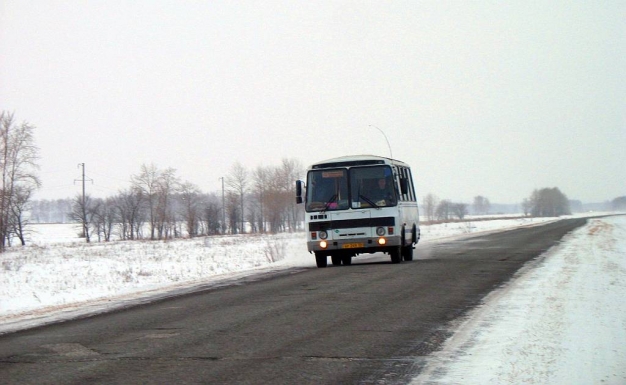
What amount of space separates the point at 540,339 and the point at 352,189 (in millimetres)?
13352

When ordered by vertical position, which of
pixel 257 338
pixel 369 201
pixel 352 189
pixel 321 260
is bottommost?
pixel 257 338

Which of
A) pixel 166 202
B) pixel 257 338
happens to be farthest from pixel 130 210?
pixel 257 338

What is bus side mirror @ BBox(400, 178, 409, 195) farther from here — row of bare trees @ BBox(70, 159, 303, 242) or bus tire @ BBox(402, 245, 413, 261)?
row of bare trees @ BBox(70, 159, 303, 242)

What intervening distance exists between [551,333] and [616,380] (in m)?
2.52

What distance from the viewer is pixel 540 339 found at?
333 inches

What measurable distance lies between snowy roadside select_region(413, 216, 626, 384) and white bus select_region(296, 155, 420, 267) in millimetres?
6631

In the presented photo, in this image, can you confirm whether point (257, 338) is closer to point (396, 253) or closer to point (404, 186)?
point (396, 253)

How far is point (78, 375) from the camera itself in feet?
22.2

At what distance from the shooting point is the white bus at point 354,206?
2122 centimetres

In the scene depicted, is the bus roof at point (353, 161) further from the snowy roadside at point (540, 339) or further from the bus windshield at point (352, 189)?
the snowy roadside at point (540, 339)

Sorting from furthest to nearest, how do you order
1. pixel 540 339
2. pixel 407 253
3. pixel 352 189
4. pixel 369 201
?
pixel 407 253 < pixel 352 189 < pixel 369 201 < pixel 540 339

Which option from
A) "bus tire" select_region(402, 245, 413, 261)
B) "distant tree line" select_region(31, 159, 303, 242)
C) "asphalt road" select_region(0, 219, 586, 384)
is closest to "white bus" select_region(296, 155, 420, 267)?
"bus tire" select_region(402, 245, 413, 261)

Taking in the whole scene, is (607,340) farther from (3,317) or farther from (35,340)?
(3,317)

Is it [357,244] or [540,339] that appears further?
[357,244]
